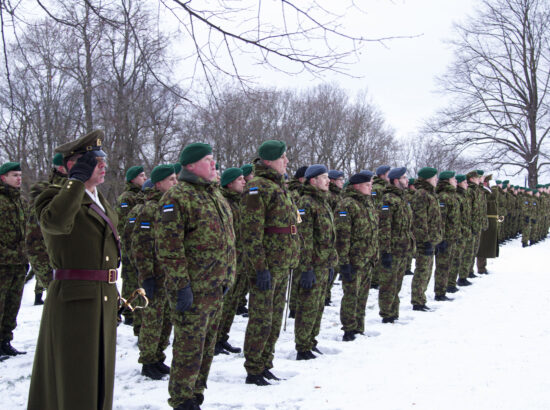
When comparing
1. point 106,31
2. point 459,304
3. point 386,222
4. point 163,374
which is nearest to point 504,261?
point 459,304

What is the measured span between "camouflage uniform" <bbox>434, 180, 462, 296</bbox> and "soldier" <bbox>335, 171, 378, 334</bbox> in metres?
3.35

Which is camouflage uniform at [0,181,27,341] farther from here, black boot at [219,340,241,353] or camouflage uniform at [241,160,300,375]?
camouflage uniform at [241,160,300,375]

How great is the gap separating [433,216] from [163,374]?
5780 mm

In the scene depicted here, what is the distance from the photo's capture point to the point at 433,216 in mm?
8859

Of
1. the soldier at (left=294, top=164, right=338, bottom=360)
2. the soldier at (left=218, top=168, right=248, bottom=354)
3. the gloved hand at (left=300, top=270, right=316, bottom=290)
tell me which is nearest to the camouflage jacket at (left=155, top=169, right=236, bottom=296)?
the gloved hand at (left=300, top=270, right=316, bottom=290)

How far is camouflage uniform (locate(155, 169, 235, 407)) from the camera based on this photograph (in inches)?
149

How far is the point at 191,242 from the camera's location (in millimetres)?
3869

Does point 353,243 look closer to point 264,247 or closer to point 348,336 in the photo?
point 348,336

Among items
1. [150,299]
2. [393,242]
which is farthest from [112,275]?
[393,242]

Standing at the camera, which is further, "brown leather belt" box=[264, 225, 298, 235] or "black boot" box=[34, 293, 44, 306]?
"black boot" box=[34, 293, 44, 306]

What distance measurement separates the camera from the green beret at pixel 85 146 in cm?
316

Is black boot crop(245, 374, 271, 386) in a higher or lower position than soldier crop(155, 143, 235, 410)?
lower

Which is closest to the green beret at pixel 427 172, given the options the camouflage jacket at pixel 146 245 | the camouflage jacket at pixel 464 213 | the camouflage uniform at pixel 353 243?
the camouflage jacket at pixel 464 213

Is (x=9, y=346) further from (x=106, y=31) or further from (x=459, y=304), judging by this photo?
A: (x=459, y=304)
